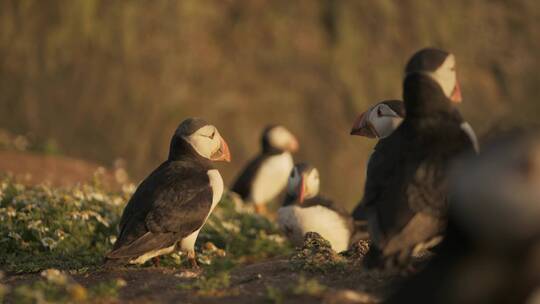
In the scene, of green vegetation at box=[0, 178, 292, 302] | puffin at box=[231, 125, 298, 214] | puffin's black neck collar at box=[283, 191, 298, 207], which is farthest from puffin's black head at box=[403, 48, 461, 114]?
puffin at box=[231, 125, 298, 214]

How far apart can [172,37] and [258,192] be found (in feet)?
23.3

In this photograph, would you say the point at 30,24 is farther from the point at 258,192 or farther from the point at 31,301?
the point at 31,301

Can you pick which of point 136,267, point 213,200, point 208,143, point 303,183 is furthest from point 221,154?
point 303,183

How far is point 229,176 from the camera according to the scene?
2041 cm

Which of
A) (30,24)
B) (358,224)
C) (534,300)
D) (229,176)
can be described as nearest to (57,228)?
(358,224)

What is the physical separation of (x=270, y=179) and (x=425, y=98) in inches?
385

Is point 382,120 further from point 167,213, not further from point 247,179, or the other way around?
point 247,179

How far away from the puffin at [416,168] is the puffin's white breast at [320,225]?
3526 mm

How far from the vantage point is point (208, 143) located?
898 centimetres

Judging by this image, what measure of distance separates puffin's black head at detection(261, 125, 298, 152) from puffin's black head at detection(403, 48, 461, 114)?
9.98 meters

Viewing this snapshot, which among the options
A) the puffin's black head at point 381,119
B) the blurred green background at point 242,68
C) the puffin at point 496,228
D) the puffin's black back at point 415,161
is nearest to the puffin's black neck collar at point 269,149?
the blurred green background at point 242,68

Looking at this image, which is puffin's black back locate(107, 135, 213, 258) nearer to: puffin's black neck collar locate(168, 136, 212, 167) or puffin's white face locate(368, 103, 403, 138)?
puffin's black neck collar locate(168, 136, 212, 167)

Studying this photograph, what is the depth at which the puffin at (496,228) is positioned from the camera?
4.56m

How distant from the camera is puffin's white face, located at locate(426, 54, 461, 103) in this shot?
22.3ft
